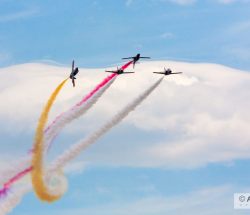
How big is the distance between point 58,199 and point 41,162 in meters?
9.07

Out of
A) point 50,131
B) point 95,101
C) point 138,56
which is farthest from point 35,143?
point 138,56

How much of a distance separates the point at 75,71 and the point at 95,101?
10334 millimetres

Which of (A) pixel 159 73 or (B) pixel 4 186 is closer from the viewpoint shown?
(B) pixel 4 186

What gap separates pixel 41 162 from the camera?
170 meters

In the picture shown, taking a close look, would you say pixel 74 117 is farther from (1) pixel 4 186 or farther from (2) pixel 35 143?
(1) pixel 4 186

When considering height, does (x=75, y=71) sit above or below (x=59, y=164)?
above

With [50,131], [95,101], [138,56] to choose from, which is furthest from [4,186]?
[138,56]

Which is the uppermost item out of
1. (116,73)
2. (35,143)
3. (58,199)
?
(116,73)

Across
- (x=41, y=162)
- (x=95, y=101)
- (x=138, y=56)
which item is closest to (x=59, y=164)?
(x=41, y=162)

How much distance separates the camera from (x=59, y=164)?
169 m

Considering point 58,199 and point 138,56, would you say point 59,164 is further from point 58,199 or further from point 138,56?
point 138,56

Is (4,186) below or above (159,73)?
below

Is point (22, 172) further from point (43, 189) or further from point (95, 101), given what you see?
point (95, 101)

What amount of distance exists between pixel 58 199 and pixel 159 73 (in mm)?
37666
